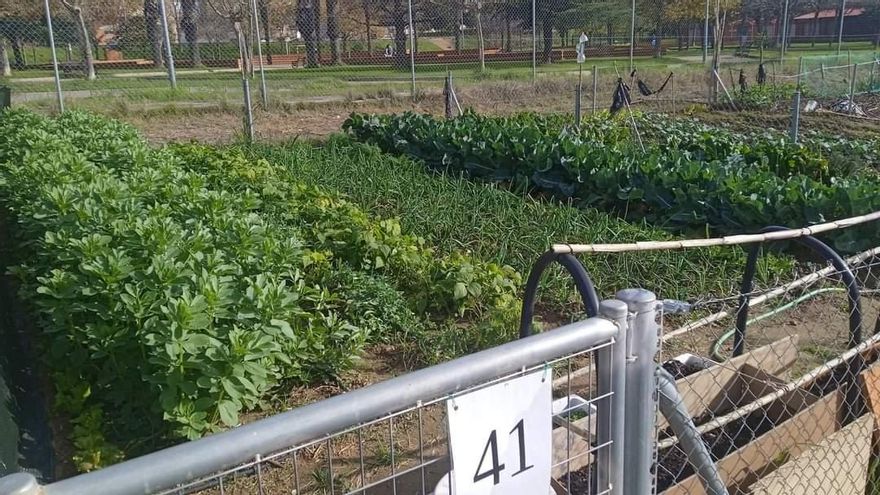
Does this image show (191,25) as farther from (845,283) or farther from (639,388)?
(639,388)

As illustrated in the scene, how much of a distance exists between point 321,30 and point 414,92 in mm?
5409

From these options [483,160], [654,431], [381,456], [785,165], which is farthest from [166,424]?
[785,165]

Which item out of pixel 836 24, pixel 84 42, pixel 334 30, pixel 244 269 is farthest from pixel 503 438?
pixel 836 24

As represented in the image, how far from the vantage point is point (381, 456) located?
374cm

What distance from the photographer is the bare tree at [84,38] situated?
16312mm

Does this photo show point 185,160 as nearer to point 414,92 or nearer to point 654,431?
point 654,431

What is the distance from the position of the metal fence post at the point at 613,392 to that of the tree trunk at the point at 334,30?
19159 mm

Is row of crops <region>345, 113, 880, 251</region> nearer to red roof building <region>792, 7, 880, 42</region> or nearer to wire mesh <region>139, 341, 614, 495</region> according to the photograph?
wire mesh <region>139, 341, 614, 495</region>

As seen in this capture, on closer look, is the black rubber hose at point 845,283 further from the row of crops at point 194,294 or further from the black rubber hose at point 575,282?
the row of crops at point 194,294

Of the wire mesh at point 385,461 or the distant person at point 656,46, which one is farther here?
the distant person at point 656,46

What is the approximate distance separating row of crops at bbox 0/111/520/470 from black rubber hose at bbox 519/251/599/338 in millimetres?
1384

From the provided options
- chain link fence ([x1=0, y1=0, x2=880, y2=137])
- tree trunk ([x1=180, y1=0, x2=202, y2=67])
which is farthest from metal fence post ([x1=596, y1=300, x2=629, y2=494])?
tree trunk ([x1=180, y1=0, x2=202, y2=67])

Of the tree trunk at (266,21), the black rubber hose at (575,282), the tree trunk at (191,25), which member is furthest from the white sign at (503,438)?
the tree trunk at (266,21)

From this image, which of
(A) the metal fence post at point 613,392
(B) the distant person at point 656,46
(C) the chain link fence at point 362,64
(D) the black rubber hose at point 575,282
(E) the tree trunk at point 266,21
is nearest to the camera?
(A) the metal fence post at point 613,392
